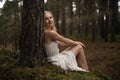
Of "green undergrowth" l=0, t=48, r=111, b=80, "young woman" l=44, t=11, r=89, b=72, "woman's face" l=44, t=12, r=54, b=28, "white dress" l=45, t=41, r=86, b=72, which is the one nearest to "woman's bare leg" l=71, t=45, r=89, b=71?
"young woman" l=44, t=11, r=89, b=72

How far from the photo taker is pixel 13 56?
17.7ft

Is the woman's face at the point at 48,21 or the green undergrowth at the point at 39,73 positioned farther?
the woman's face at the point at 48,21

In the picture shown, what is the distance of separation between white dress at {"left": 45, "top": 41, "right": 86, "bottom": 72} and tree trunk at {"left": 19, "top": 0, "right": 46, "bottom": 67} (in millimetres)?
536

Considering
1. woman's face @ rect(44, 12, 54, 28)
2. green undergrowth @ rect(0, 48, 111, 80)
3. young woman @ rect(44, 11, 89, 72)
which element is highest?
woman's face @ rect(44, 12, 54, 28)

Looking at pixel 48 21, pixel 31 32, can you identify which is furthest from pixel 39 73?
pixel 48 21

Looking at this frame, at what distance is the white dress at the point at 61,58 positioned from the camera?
492 centimetres

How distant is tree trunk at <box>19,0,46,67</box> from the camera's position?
4383mm

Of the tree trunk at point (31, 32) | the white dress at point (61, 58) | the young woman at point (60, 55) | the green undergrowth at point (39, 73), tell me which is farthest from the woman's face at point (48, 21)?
the green undergrowth at point (39, 73)

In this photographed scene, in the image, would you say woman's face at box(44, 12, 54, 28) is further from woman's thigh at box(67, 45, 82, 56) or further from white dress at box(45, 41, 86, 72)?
woman's thigh at box(67, 45, 82, 56)

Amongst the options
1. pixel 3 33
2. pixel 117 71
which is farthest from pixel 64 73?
pixel 3 33

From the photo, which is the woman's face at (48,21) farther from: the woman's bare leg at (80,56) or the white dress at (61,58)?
the woman's bare leg at (80,56)

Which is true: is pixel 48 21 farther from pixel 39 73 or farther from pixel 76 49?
pixel 39 73

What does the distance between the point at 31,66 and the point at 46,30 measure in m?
0.90

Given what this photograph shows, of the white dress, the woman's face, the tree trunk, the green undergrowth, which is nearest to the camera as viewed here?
the green undergrowth
